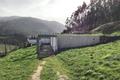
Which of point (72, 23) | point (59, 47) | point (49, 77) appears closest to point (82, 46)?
point (59, 47)

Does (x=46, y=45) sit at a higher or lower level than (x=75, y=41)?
lower

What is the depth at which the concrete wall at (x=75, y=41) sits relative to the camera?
6825 cm

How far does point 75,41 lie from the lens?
68500 mm

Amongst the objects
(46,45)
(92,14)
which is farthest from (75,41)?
(92,14)

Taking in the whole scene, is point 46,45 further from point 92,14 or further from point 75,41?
point 92,14

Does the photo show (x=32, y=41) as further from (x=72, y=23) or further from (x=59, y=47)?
(x=72, y=23)

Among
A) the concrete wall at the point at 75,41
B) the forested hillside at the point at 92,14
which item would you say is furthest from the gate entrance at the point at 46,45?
the forested hillside at the point at 92,14

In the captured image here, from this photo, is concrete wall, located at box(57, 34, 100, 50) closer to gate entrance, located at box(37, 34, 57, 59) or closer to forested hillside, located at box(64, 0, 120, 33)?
gate entrance, located at box(37, 34, 57, 59)

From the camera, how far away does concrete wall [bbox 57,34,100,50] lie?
68.2m

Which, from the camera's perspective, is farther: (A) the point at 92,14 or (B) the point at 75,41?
(A) the point at 92,14

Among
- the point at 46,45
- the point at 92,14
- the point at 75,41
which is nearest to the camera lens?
the point at 75,41

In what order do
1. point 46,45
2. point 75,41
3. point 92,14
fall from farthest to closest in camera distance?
point 92,14 → point 46,45 → point 75,41

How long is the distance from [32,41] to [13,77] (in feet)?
193

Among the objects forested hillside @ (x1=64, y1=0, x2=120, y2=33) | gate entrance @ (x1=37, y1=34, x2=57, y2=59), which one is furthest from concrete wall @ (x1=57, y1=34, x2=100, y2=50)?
forested hillside @ (x1=64, y1=0, x2=120, y2=33)
